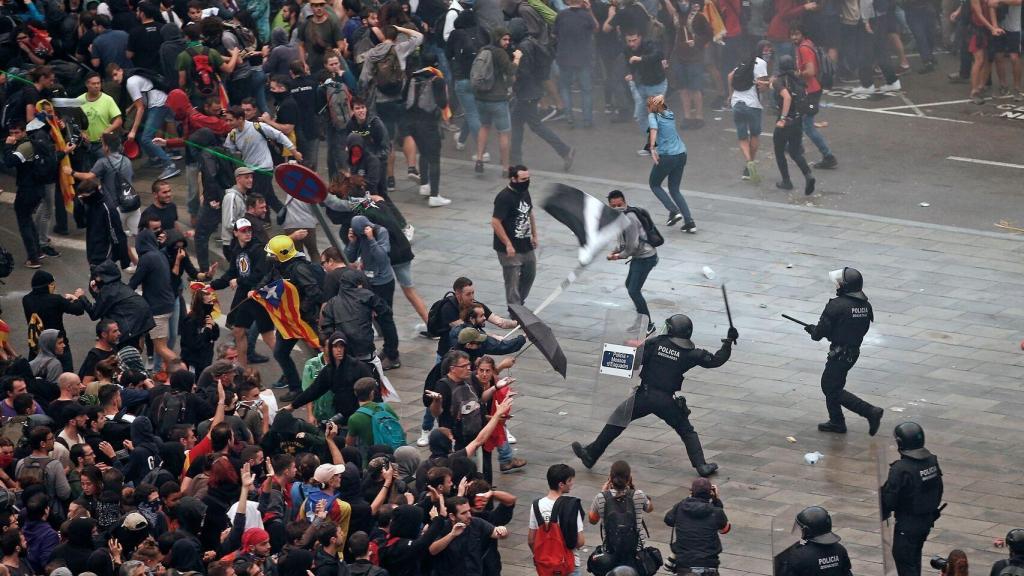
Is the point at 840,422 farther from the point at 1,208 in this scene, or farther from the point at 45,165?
the point at 1,208

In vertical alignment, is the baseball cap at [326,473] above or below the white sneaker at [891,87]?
below

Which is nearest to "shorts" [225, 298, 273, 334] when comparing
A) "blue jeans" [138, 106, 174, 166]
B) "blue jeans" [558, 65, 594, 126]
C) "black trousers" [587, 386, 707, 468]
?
"black trousers" [587, 386, 707, 468]

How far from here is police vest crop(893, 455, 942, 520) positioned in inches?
436

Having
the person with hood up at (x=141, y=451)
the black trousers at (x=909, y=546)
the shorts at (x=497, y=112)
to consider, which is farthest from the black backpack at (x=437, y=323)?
the shorts at (x=497, y=112)

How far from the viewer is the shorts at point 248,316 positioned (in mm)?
Result: 14336

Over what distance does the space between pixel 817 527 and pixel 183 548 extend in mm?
3657

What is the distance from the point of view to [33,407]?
11883 mm

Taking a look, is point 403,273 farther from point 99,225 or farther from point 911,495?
point 911,495

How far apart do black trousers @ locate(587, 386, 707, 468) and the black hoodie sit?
2.14 metres

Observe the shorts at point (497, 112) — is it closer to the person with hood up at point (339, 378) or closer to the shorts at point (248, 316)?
the shorts at point (248, 316)

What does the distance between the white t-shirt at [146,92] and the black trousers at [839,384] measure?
819 centimetres

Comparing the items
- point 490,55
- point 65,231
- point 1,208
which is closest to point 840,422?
point 490,55

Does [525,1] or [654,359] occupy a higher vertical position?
[525,1]

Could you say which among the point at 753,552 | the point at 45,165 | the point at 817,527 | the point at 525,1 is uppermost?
the point at 525,1
